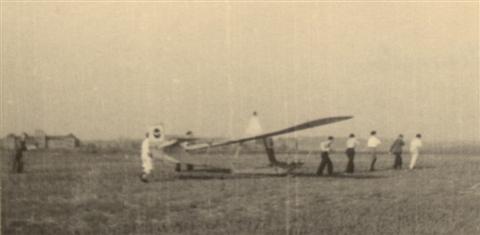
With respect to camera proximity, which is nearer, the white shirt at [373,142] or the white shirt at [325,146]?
the white shirt at [373,142]

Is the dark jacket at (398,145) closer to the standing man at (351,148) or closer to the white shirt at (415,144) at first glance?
the white shirt at (415,144)

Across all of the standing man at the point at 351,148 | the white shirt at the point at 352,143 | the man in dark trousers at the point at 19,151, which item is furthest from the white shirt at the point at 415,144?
the man in dark trousers at the point at 19,151

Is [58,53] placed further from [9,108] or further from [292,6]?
[292,6]

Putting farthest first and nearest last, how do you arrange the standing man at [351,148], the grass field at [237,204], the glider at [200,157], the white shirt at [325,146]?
the white shirt at [325,146]
the standing man at [351,148]
the glider at [200,157]
the grass field at [237,204]

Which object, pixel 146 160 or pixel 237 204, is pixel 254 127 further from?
pixel 146 160

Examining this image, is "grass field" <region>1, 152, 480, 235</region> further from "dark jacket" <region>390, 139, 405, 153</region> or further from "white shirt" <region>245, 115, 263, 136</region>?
"white shirt" <region>245, 115, 263, 136</region>

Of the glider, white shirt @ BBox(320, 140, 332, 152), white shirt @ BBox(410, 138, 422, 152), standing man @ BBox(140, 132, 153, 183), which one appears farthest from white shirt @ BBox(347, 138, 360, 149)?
standing man @ BBox(140, 132, 153, 183)
